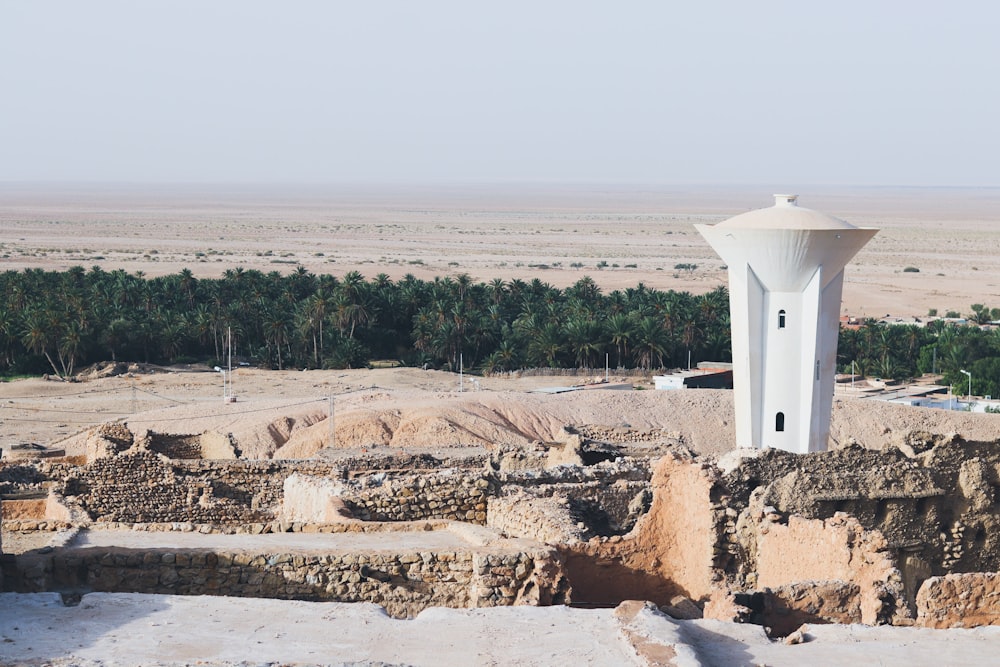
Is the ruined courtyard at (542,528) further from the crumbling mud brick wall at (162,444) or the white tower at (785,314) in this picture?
the white tower at (785,314)

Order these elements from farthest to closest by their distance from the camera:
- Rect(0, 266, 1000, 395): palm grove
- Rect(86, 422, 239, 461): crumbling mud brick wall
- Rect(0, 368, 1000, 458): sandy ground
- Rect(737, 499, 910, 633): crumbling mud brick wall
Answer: Rect(0, 266, 1000, 395): palm grove → Rect(0, 368, 1000, 458): sandy ground → Rect(86, 422, 239, 461): crumbling mud brick wall → Rect(737, 499, 910, 633): crumbling mud brick wall

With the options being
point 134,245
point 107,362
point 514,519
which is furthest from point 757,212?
point 134,245

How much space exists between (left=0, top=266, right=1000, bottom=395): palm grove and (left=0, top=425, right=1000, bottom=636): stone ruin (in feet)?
118

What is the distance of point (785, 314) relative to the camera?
1088 inches

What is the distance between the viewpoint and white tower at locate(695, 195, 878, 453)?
26.8 meters

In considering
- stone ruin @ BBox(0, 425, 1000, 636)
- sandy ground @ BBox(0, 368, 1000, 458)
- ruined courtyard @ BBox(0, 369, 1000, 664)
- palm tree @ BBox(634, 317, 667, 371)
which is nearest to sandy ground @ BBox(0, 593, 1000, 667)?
ruined courtyard @ BBox(0, 369, 1000, 664)

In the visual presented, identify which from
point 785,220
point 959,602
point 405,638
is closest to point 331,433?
point 785,220

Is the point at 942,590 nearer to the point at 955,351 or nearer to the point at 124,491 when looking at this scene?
the point at 124,491

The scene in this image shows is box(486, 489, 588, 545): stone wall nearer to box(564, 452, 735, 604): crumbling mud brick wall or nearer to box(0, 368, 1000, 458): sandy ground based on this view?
box(564, 452, 735, 604): crumbling mud brick wall

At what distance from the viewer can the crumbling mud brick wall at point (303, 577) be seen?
12.7m

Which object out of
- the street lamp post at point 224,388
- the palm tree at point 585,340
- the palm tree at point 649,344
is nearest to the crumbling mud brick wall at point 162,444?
the street lamp post at point 224,388

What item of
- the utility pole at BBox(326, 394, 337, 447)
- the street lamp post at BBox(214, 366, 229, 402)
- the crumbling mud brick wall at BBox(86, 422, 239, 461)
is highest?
the crumbling mud brick wall at BBox(86, 422, 239, 461)

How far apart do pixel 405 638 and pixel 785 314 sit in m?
18.3

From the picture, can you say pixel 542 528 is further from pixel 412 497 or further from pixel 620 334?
pixel 620 334
